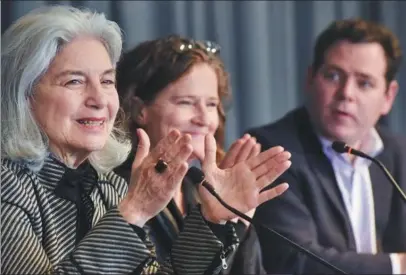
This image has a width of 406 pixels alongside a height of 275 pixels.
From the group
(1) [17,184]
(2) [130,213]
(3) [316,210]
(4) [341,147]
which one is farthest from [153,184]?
(3) [316,210]

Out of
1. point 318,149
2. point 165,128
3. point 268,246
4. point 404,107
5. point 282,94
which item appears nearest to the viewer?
point 165,128

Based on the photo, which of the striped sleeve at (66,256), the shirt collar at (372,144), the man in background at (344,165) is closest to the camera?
the striped sleeve at (66,256)

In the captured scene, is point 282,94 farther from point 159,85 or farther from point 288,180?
point 159,85

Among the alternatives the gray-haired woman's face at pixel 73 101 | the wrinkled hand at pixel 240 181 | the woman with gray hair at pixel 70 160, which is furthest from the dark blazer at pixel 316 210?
the gray-haired woman's face at pixel 73 101

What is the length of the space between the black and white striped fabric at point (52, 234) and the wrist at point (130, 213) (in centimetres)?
1

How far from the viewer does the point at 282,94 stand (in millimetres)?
1729

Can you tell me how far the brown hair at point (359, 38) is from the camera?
5.27ft

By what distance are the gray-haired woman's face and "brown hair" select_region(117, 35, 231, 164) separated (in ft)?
0.38

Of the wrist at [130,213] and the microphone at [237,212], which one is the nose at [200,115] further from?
the wrist at [130,213]

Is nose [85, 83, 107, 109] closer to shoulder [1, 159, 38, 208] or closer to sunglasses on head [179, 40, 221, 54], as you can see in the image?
shoulder [1, 159, 38, 208]

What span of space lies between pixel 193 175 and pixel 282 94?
52 cm

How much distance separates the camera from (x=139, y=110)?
4.42ft

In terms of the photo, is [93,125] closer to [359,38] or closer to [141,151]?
[141,151]

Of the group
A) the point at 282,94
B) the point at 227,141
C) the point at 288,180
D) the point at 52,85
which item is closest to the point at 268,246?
the point at 288,180
